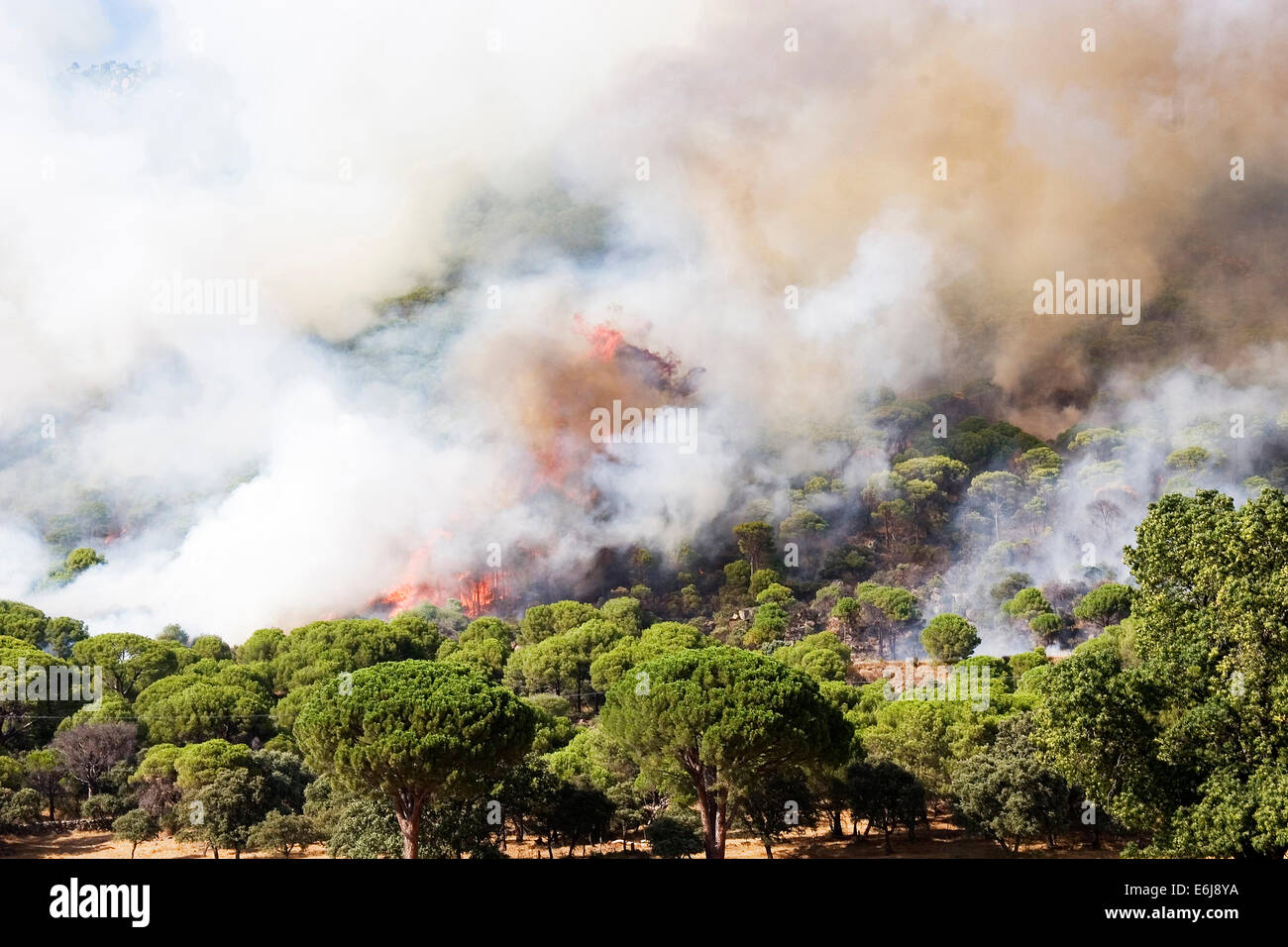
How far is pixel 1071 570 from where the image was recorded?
340 ft

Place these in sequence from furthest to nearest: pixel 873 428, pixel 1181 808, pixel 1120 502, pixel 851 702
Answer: pixel 873 428 → pixel 1120 502 → pixel 851 702 → pixel 1181 808

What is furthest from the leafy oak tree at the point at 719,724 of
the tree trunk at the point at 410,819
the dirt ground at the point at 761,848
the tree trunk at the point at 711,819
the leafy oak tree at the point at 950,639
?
the leafy oak tree at the point at 950,639

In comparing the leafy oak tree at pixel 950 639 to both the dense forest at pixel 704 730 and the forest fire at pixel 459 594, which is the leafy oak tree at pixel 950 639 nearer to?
the dense forest at pixel 704 730

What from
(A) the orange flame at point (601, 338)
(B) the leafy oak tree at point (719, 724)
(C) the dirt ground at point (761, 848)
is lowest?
(C) the dirt ground at point (761, 848)

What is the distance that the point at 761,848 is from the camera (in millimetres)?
43844

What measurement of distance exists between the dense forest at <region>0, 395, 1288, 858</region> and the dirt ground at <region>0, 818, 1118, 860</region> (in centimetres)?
61

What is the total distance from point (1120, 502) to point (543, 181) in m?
87.5

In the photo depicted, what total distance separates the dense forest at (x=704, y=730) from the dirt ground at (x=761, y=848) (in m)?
0.61

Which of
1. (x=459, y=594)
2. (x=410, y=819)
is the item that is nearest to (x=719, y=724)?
(x=410, y=819)

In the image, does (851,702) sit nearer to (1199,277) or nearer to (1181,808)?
(1181,808)

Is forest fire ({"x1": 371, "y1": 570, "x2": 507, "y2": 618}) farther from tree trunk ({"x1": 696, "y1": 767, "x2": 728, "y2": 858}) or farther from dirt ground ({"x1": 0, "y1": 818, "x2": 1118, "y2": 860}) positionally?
tree trunk ({"x1": 696, "y1": 767, "x2": 728, "y2": 858})

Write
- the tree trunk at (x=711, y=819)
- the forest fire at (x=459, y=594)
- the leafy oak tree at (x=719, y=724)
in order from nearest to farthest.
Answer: the leafy oak tree at (x=719, y=724) → the tree trunk at (x=711, y=819) → the forest fire at (x=459, y=594)

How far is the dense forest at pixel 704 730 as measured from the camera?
2691 centimetres
